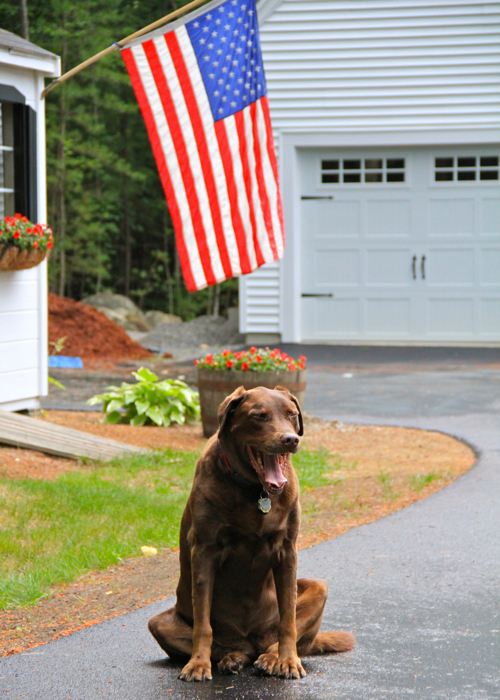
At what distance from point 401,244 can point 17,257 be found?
926cm

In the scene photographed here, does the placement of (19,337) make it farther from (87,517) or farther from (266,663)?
(266,663)

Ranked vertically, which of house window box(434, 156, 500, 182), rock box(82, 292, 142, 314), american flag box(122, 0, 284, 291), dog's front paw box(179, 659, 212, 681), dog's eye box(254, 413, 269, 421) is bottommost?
dog's front paw box(179, 659, 212, 681)

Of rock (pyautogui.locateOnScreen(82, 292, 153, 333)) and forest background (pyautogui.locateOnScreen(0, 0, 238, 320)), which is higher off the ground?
forest background (pyautogui.locateOnScreen(0, 0, 238, 320))

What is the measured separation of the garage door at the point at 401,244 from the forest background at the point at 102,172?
6004 millimetres

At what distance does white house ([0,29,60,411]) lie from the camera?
26.3 feet

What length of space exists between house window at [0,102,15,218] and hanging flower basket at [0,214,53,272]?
0.60 metres

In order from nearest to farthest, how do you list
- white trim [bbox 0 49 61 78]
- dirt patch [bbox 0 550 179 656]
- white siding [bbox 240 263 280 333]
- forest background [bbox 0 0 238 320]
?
dirt patch [bbox 0 550 179 656] → white trim [bbox 0 49 61 78] → white siding [bbox 240 263 280 333] → forest background [bbox 0 0 238 320]

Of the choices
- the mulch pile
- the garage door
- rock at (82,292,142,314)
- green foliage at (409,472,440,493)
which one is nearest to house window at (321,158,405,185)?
the garage door

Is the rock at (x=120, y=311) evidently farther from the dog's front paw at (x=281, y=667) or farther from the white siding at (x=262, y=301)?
the dog's front paw at (x=281, y=667)

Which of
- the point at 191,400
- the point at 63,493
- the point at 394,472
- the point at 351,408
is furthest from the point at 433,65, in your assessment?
the point at 63,493

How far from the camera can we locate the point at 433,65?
14.9m

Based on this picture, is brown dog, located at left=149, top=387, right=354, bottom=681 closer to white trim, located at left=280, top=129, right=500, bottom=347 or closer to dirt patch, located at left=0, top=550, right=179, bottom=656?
dirt patch, located at left=0, top=550, right=179, bottom=656

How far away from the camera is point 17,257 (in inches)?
296

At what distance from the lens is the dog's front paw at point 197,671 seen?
116 inches
